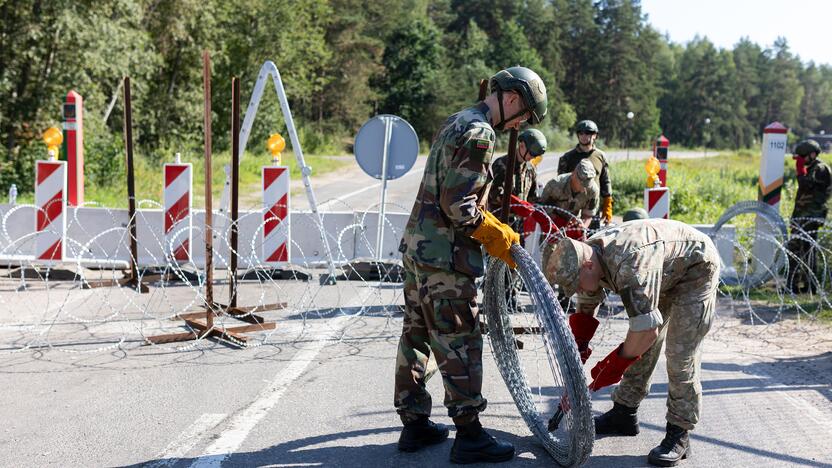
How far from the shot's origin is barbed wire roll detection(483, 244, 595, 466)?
3889mm

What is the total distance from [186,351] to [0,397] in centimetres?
157

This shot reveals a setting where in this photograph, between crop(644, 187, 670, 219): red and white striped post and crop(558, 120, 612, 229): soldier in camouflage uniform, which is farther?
crop(644, 187, 670, 219): red and white striped post

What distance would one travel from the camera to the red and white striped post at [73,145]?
11031 mm

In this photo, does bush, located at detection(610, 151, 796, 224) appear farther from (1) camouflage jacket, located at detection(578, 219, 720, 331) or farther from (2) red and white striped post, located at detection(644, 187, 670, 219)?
(1) camouflage jacket, located at detection(578, 219, 720, 331)

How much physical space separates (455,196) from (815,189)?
25.1 ft

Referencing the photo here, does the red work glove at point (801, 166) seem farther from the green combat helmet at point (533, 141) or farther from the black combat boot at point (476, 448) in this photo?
the black combat boot at point (476, 448)

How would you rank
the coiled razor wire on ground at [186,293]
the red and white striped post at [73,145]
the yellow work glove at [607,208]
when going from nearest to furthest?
the coiled razor wire on ground at [186,293], the yellow work glove at [607,208], the red and white striped post at [73,145]

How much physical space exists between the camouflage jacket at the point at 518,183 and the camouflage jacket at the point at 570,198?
0.21 m

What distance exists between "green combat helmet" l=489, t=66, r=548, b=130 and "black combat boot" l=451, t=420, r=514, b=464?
5.53 feet

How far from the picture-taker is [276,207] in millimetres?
10336

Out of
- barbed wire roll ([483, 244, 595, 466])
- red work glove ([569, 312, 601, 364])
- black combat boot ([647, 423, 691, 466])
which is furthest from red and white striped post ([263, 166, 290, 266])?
black combat boot ([647, 423, 691, 466])

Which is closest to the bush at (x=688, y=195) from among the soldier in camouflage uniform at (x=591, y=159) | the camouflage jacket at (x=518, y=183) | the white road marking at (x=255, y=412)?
the soldier in camouflage uniform at (x=591, y=159)

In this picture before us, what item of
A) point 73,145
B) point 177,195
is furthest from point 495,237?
point 73,145

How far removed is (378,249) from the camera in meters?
10.2
